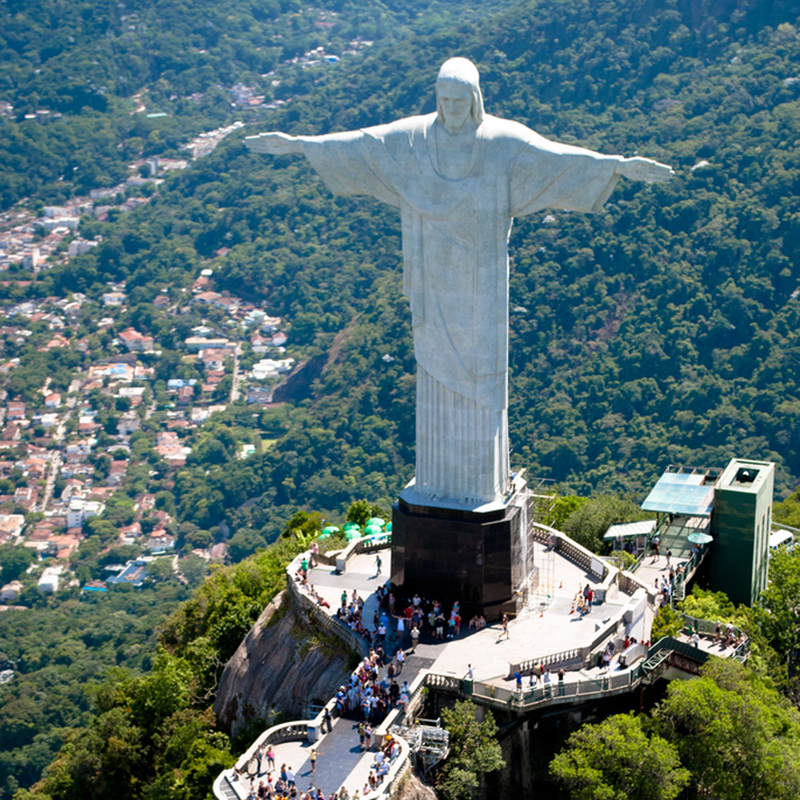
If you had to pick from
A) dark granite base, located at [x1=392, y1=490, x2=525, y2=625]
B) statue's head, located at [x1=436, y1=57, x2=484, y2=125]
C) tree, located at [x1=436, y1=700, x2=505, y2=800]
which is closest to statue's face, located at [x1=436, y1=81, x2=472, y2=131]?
statue's head, located at [x1=436, y1=57, x2=484, y2=125]

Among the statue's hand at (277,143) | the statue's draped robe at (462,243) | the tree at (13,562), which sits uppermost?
the statue's hand at (277,143)

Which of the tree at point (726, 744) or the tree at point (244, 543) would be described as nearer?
the tree at point (726, 744)

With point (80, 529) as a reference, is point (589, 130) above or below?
above

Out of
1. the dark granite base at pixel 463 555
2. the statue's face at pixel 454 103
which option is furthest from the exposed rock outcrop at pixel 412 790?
the statue's face at pixel 454 103

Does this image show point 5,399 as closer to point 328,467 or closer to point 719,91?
point 328,467

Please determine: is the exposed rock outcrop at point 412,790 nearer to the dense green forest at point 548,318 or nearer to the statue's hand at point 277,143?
the dense green forest at point 548,318

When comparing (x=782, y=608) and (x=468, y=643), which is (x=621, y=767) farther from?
(x=782, y=608)

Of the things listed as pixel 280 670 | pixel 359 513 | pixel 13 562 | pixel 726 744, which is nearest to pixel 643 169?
pixel 726 744

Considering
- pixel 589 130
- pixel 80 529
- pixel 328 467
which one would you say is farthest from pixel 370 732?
pixel 80 529
